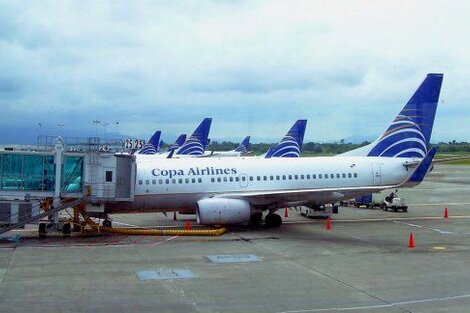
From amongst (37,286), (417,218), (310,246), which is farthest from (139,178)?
(417,218)

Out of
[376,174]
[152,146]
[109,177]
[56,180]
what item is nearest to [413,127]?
[376,174]

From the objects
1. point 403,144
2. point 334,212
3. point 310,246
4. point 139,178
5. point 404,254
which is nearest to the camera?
point 404,254

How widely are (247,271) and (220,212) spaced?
867 centimetres

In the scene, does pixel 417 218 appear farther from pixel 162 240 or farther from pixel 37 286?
pixel 37 286

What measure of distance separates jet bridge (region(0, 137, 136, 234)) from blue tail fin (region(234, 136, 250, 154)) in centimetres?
6302

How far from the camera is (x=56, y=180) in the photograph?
2362 cm

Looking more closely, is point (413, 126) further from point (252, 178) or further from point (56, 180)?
point (56, 180)

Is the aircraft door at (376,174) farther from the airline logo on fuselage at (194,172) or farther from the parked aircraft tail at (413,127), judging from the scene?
the airline logo on fuselage at (194,172)

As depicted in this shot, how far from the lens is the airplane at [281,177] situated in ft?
86.7

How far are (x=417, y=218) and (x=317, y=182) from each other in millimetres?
6906

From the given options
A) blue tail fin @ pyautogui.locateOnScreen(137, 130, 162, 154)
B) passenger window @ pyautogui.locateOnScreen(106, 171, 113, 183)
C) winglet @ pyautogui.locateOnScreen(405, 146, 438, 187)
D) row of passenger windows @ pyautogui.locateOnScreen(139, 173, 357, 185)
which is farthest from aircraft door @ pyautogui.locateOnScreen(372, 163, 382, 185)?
blue tail fin @ pyautogui.locateOnScreen(137, 130, 162, 154)

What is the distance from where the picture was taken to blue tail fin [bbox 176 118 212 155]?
6122 cm

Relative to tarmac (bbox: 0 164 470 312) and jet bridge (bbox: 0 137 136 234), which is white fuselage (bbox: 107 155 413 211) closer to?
jet bridge (bbox: 0 137 136 234)

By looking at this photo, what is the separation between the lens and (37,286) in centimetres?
1520
